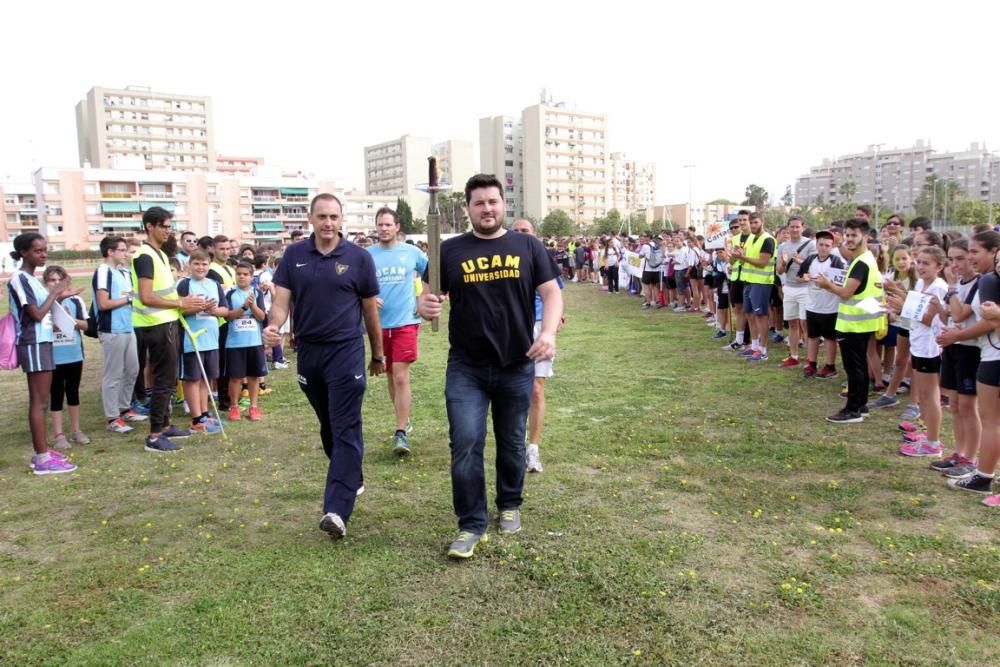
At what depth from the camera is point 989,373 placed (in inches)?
199

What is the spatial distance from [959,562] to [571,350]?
861cm

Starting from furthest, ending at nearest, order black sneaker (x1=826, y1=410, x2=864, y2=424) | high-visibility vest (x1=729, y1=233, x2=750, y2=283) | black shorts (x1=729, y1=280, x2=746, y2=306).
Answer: black shorts (x1=729, y1=280, x2=746, y2=306) → high-visibility vest (x1=729, y1=233, x2=750, y2=283) → black sneaker (x1=826, y1=410, x2=864, y2=424)

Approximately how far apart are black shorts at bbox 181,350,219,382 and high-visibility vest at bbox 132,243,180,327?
0.72 metres

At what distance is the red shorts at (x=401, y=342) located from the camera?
6801 mm

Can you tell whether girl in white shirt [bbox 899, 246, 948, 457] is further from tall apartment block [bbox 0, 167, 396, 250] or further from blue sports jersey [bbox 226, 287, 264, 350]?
tall apartment block [bbox 0, 167, 396, 250]

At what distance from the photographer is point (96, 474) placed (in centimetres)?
620

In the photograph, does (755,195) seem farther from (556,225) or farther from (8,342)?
(8,342)

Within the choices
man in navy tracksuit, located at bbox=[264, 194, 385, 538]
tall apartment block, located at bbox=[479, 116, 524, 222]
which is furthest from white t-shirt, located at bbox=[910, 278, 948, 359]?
tall apartment block, located at bbox=[479, 116, 524, 222]

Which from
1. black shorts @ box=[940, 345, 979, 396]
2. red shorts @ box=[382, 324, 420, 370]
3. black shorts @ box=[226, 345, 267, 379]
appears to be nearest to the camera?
black shorts @ box=[940, 345, 979, 396]

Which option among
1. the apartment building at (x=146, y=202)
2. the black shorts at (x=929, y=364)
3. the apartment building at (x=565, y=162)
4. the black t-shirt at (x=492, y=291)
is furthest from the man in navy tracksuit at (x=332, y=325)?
the apartment building at (x=565, y=162)

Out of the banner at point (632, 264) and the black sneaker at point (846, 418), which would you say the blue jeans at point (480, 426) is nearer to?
the black sneaker at point (846, 418)

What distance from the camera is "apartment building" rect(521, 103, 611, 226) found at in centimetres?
12581

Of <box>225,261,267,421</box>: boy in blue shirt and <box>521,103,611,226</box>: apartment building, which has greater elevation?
<box>521,103,611,226</box>: apartment building

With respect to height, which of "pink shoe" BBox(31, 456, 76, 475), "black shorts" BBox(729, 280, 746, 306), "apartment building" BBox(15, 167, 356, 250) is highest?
"apartment building" BBox(15, 167, 356, 250)
